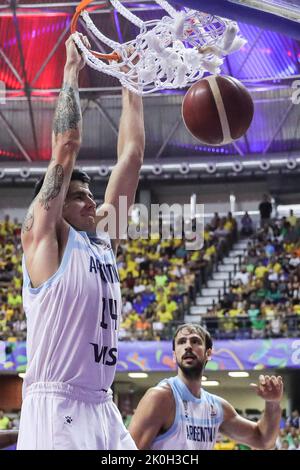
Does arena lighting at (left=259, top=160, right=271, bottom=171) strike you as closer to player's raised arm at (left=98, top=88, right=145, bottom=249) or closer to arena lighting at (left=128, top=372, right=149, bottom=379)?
arena lighting at (left=128, top=372, right=149, bottom=379)

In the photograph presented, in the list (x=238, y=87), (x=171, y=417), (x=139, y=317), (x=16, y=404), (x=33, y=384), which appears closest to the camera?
(x=33, y=384)

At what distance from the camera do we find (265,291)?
1661 cm

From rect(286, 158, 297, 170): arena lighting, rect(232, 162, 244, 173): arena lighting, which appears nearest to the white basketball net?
rect(232, 162, 244, 173): arena lighting

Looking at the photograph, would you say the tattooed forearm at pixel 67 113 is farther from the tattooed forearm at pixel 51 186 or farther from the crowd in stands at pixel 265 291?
the crowd in stands at pixel 265 291

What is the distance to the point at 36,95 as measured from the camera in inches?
808

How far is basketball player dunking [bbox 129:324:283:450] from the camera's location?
16.0ft

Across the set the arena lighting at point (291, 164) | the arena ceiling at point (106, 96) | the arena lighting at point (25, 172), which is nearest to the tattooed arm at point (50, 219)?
the arena ceiling at point (106, 96)

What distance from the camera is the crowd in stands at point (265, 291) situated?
595 inches

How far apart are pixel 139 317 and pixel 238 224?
20.4 ft

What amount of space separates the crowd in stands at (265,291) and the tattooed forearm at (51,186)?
37.3 feet

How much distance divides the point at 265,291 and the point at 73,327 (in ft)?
42.9

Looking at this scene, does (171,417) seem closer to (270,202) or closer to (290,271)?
(290,271)

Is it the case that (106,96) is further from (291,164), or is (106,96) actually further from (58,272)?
(58,272)

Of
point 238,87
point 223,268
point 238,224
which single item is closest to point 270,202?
point 238,224
